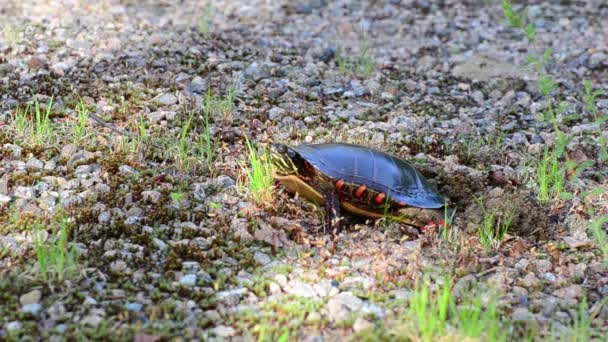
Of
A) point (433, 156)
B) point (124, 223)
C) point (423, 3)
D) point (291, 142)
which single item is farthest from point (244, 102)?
point (423, 3)

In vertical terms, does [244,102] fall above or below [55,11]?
below

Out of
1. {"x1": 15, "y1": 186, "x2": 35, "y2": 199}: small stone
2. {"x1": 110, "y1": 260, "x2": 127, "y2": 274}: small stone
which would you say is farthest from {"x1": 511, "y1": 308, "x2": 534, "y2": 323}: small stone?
{"x1": 15, "y1": 186, "x2": 35, "y2": 199}: small stone

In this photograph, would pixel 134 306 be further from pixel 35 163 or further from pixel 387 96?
pixel 387 96

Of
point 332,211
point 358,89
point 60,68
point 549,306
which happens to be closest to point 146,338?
point 332,211

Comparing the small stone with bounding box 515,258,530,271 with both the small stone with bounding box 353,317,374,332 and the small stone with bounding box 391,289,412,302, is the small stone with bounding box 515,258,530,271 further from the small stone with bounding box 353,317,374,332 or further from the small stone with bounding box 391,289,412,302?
the small stone with bounding box 353,317,374,332

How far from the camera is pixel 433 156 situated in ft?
17.8

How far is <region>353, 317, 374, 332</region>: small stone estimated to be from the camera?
11.3 ft

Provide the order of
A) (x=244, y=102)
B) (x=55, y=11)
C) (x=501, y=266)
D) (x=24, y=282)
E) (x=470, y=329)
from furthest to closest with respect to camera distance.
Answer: (x=55, y=11), (x=244, y=102), (x=501, y=266), (x=24, y=282), (x=470, y=329)

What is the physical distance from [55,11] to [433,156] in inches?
182

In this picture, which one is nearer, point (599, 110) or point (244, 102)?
point (244, 102)

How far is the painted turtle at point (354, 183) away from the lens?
4363mm

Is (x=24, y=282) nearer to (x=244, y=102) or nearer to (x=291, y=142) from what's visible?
(x=291, y=142)

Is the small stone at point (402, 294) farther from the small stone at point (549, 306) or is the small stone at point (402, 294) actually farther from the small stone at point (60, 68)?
the small stone at point (60, 68)

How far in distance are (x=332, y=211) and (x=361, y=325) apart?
39.2 inches
